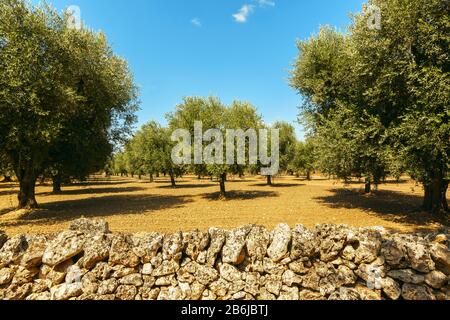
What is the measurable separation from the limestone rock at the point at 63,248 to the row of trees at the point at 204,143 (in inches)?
796

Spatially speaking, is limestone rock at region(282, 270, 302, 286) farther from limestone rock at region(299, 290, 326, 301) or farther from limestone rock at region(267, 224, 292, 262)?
limestone rock at region(267, 224, 292, 262)

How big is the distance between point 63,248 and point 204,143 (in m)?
21.8

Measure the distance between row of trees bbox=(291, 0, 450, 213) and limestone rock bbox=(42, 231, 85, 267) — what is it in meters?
14.9

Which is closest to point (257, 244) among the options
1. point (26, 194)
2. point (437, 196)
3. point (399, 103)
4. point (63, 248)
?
point (63, 248)

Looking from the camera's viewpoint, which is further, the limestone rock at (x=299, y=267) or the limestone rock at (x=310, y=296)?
the limestone rock at (x=299, y=267)

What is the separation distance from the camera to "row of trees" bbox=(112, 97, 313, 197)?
27.7m

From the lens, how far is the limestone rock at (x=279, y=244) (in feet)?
19.5

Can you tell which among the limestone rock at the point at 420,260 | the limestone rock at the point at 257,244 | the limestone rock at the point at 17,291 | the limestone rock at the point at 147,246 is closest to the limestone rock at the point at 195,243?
the limestone rock at the point at 147,246

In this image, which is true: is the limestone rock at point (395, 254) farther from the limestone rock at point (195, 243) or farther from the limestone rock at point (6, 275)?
the limestone rock at point (6, 275)

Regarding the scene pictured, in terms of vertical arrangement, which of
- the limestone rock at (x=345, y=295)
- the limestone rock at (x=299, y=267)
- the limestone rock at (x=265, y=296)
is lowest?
the limestone rock at (x=265, y=296)

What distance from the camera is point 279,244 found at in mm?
6008

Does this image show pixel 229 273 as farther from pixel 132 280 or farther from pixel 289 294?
pixel 132 280
